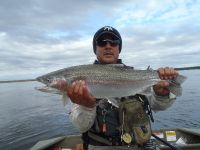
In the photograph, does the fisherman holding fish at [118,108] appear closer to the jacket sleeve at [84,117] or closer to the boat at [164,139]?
the jacket sleeve at [84,117]

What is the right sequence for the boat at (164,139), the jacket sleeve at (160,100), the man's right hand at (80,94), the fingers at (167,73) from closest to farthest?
the man's right hand at (80,94), the fingers at (167,73), the jacket sleeve at (160,100), the boat at (164,139)

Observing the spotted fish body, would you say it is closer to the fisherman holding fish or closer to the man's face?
the fisherman holding fish

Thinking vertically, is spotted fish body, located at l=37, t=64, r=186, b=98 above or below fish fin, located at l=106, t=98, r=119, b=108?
above

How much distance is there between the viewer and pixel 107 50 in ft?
20.0

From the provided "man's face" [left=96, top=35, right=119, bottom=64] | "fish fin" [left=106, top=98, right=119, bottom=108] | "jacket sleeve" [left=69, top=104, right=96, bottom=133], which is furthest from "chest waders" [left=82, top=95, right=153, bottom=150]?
"man's face" [left=96, top=35, right=119, bottom=64]

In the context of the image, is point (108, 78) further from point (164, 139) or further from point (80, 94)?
point (164, 139)

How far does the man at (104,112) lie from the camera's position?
17.1ft

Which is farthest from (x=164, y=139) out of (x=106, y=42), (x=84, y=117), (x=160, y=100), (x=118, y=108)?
(x=84, y=117)

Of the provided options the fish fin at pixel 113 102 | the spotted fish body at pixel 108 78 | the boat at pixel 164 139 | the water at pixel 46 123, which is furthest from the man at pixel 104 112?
the water at pixel 46 123

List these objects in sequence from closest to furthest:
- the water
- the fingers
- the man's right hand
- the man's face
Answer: the man's right hand
the fingers
the man's face
the water

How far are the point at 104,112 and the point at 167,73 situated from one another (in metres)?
1.38

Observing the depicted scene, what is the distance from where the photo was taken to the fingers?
18.2ft

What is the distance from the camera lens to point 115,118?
568 cm

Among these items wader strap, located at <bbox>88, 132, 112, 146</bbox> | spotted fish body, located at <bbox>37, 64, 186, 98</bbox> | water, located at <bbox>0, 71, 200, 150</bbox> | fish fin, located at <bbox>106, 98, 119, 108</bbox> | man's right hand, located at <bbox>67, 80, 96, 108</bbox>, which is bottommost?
water, located at <bbox>0, 71, 200, 150</bbox>
